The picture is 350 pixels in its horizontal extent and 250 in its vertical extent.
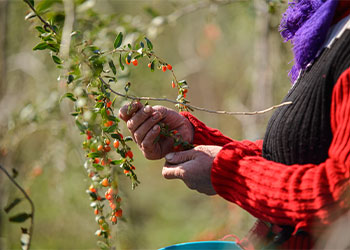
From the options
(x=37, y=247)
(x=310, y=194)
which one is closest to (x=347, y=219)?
(x=310, y=194)

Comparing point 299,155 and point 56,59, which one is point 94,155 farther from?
point 299,155

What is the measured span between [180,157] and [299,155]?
0.29 meters

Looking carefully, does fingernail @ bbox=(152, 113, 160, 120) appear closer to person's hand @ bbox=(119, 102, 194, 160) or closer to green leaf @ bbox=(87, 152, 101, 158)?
person's hand @ bbox=(119, 102, 194, 160)

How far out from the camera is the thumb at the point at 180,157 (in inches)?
42.1

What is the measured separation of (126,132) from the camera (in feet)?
13.1

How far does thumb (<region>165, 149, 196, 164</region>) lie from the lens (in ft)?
3.51

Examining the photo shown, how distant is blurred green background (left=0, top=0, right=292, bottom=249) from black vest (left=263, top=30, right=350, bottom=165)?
59 centimetres

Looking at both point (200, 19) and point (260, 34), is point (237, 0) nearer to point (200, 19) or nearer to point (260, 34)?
point (260, 34)

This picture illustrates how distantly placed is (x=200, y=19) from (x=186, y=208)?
105 inches

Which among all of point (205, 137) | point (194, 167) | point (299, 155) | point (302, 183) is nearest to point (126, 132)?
point (205, 137)

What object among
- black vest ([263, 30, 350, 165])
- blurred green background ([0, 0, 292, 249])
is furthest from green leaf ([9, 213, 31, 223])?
black vest ([263, 30, 350, 165])

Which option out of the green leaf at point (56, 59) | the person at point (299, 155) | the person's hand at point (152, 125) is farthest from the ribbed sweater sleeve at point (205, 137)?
the green leaf at point (56, 59)

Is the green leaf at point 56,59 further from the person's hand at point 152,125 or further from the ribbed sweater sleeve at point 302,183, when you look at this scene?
the ribbed sweater sleeve at point 302,183

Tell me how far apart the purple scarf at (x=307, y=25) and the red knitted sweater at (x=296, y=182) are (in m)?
0.16
